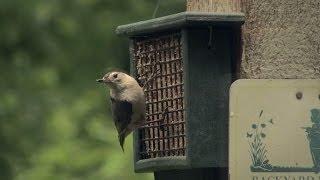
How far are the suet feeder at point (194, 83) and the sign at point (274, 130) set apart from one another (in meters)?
0.39

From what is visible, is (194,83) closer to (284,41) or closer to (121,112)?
(284,41)

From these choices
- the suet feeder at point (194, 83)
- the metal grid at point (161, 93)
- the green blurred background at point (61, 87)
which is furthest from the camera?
→ the green blurred background at point (61, 87)

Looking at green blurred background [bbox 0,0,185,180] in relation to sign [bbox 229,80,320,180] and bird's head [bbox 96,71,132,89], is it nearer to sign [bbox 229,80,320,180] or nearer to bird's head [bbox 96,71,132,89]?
bird's head [bbox 96,71,132,89]

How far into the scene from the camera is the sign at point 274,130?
5504mm

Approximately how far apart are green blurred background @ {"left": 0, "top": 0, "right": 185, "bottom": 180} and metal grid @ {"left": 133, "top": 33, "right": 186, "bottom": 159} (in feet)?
7.19

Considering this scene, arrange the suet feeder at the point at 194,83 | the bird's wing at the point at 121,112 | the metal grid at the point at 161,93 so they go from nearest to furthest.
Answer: the suet feeder at the point at 194,83 < the metal grid at the point at 161,93 < the bird's wing at the point at 121,112

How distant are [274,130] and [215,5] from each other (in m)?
0.74

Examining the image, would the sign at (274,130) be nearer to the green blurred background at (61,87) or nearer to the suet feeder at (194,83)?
the suet feeder at (194,83)

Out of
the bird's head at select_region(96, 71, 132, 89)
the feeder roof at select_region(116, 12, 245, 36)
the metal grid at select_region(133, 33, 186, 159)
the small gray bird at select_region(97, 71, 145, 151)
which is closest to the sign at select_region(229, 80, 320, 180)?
the feeder roof at select_region(116, 12, 245, 36)

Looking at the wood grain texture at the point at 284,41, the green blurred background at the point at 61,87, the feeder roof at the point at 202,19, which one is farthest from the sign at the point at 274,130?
the green blurred background at the point at 61,87

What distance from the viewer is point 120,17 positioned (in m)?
11.9

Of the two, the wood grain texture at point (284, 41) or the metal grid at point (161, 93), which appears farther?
the metal grid at point (161, 93)

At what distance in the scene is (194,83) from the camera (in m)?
6.01

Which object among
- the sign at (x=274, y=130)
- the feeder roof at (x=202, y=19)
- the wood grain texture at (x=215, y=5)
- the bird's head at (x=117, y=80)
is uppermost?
the wood grain texture at (x=215, y=5)
